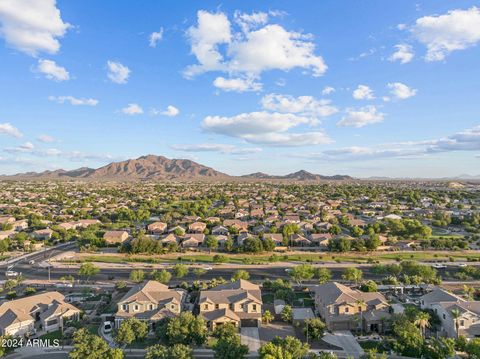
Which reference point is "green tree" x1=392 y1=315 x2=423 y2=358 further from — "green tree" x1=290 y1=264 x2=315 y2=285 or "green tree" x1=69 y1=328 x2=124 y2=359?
"green tree" x1=69 y1=328 x2=124 y2=359

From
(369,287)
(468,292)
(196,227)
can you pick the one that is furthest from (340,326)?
(196,227)

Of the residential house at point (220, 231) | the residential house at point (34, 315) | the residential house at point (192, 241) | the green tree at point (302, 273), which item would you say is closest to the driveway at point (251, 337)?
the green tree at point (302, 273)

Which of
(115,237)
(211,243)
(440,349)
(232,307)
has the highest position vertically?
(115,237)

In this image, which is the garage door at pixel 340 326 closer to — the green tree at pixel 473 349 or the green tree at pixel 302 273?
the green tree at pixel 473 349

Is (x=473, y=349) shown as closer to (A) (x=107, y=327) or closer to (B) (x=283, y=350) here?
(B) (x=283, y=350)

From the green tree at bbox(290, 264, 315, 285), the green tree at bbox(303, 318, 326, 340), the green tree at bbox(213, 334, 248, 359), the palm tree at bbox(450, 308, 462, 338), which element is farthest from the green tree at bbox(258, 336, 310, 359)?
the green tree at bbox(290, 264, 315, 285)

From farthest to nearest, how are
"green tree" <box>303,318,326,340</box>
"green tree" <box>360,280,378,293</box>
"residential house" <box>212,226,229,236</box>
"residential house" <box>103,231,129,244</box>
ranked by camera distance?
"residential house" <box>212,226,229,236</box>, "residential house" <box>103,231,129,244</box>, "green tree" <box>360,280,378,293</box>, "green tree" <box>303,318,326,340</box>
